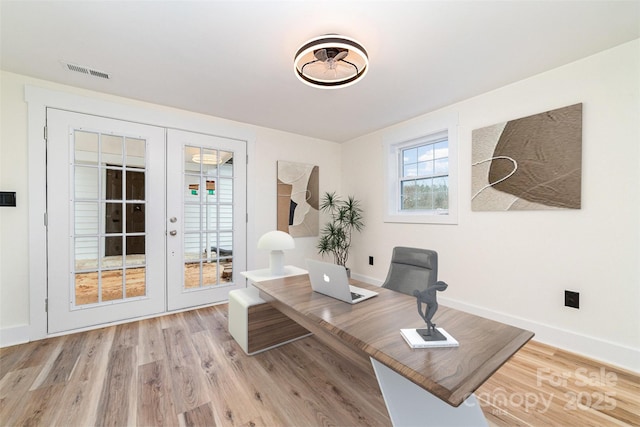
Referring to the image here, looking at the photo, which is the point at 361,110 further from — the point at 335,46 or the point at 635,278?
the point at 635,278

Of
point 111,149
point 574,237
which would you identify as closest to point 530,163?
point 574,237

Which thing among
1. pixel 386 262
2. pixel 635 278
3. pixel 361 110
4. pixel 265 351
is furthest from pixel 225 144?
pixel 635 278

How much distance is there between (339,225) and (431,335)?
339cm

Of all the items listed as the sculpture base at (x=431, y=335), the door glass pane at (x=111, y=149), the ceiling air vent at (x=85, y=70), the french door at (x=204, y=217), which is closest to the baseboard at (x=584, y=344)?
the sculpture base at (x=431, y=335)

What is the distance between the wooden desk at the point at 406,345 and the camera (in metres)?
0.85

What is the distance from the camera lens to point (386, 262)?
3850mm

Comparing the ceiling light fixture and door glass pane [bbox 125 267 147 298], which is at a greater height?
the ceiling light fixture

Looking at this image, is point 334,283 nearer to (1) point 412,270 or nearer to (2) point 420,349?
(2) point 420,349

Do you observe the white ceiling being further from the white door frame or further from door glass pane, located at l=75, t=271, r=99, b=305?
door glass pane, located at l=75, t=271, r=99, b=305

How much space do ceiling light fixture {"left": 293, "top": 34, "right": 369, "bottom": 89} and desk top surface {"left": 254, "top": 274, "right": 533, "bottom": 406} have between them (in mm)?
1634

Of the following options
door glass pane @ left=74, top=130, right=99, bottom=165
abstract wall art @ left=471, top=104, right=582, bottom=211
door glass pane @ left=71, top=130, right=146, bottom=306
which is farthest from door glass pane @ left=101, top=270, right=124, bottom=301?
abstract wall art @ left=471, top=104, right=582, bottom=211

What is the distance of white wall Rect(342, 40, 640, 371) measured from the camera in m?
1.97

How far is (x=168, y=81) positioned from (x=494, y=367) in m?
3.14

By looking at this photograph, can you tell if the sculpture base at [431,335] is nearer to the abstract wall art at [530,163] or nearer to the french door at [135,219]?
the abstract wall art at [530,163]
